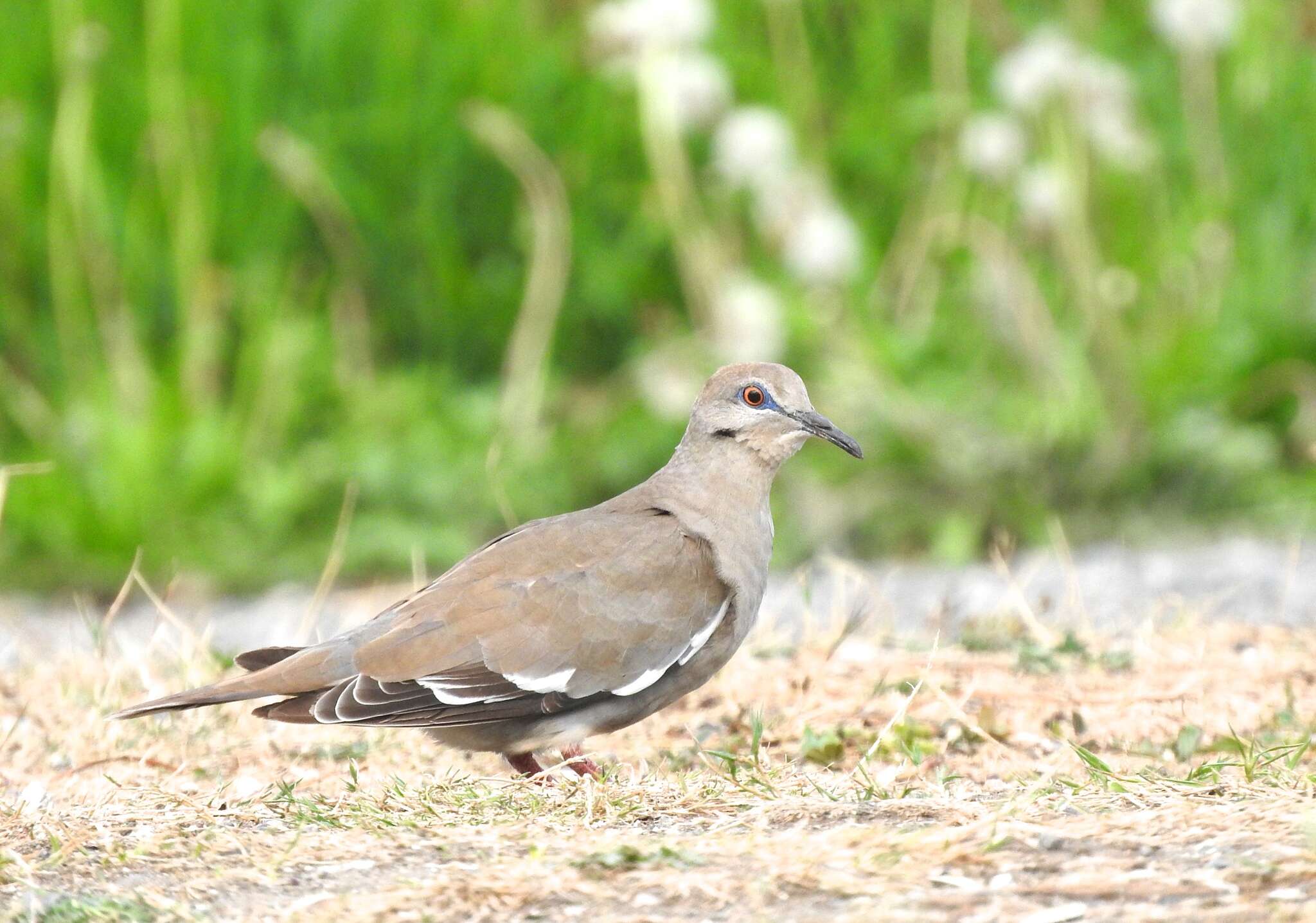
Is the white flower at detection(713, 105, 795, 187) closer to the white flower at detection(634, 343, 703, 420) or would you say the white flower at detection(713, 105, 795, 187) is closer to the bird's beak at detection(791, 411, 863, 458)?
the white flower at detection(634, 343, 703, 420)

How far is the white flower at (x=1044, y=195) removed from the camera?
25.0ft

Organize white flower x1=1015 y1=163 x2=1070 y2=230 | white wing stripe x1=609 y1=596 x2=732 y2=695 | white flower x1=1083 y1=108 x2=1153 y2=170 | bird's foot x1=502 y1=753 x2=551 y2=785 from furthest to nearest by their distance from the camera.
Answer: white flower x1=1083 y1=108 x2=1153 y2=170 < white flower x1=1015 y1=163 x2=1070 y2=230 < bird's foot x1=502 y1=753 x2=551 y2=785 < white wing stripe x1=609 y1=596 x2=732 y2=695

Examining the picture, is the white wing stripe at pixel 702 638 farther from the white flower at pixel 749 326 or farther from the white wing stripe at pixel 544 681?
the white flower at pixel 749 326

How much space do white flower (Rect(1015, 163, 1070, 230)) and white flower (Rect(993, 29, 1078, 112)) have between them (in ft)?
1.07

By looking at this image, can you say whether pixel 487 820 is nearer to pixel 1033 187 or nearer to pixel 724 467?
pixel 724 467

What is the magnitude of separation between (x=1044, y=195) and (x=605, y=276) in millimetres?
2270

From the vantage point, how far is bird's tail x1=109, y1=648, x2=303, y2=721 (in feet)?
12.4

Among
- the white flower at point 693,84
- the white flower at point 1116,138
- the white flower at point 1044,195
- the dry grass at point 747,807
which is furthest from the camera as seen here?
the white flower at point 1116,138

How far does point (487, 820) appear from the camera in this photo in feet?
10.7

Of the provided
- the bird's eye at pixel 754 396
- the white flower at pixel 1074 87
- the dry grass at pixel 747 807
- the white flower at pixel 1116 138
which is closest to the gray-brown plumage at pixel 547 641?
the dry grass at pixel 747 807

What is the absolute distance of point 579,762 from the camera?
3975mm

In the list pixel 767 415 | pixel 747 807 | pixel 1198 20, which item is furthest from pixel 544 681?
pixel 1198 20

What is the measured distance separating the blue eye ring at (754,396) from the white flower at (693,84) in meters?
3.54

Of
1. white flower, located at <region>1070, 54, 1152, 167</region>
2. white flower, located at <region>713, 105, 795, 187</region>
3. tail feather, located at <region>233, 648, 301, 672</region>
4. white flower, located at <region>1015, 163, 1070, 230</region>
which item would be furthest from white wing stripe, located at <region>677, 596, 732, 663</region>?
white flower, located at <region>1070, 54, 1152, 167</region>
